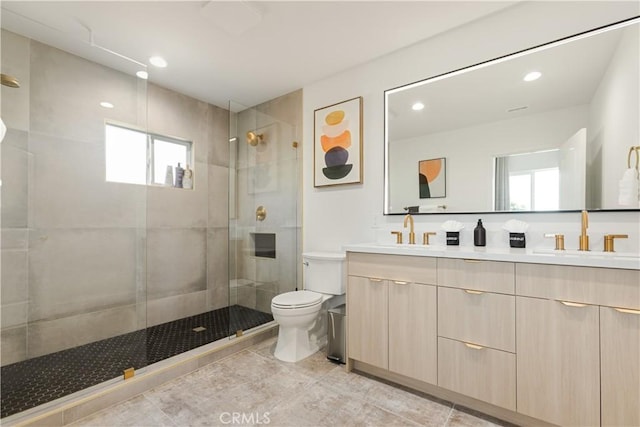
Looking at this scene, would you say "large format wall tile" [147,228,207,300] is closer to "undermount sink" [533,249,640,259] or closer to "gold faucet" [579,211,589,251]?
"undermount sink" [533,249,640,259]

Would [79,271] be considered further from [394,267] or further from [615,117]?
[615,117]

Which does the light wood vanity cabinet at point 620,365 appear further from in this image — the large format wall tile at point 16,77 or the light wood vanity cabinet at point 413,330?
the large format wall tile at point 16,77

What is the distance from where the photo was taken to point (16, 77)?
2.03 meters

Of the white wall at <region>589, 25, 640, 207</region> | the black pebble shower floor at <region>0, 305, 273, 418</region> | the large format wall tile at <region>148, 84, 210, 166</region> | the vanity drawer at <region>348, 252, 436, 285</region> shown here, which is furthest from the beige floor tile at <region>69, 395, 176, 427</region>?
the white wall at <region>589, 25, 640, 207</region>

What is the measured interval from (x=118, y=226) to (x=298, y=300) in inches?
67.1

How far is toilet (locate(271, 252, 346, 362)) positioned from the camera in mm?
2330

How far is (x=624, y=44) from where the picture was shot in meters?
1.63

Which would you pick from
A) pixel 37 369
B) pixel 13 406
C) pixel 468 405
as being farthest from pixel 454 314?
pixel 37 369

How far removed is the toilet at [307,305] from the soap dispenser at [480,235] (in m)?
1.04

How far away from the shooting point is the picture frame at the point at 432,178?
2.23 metres

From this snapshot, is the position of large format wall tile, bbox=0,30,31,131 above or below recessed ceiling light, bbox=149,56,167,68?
below

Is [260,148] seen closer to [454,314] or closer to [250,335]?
[250,335]

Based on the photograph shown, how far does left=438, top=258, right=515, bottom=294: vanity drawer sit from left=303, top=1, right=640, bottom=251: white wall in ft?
1.55

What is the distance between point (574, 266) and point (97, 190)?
10.8ft
